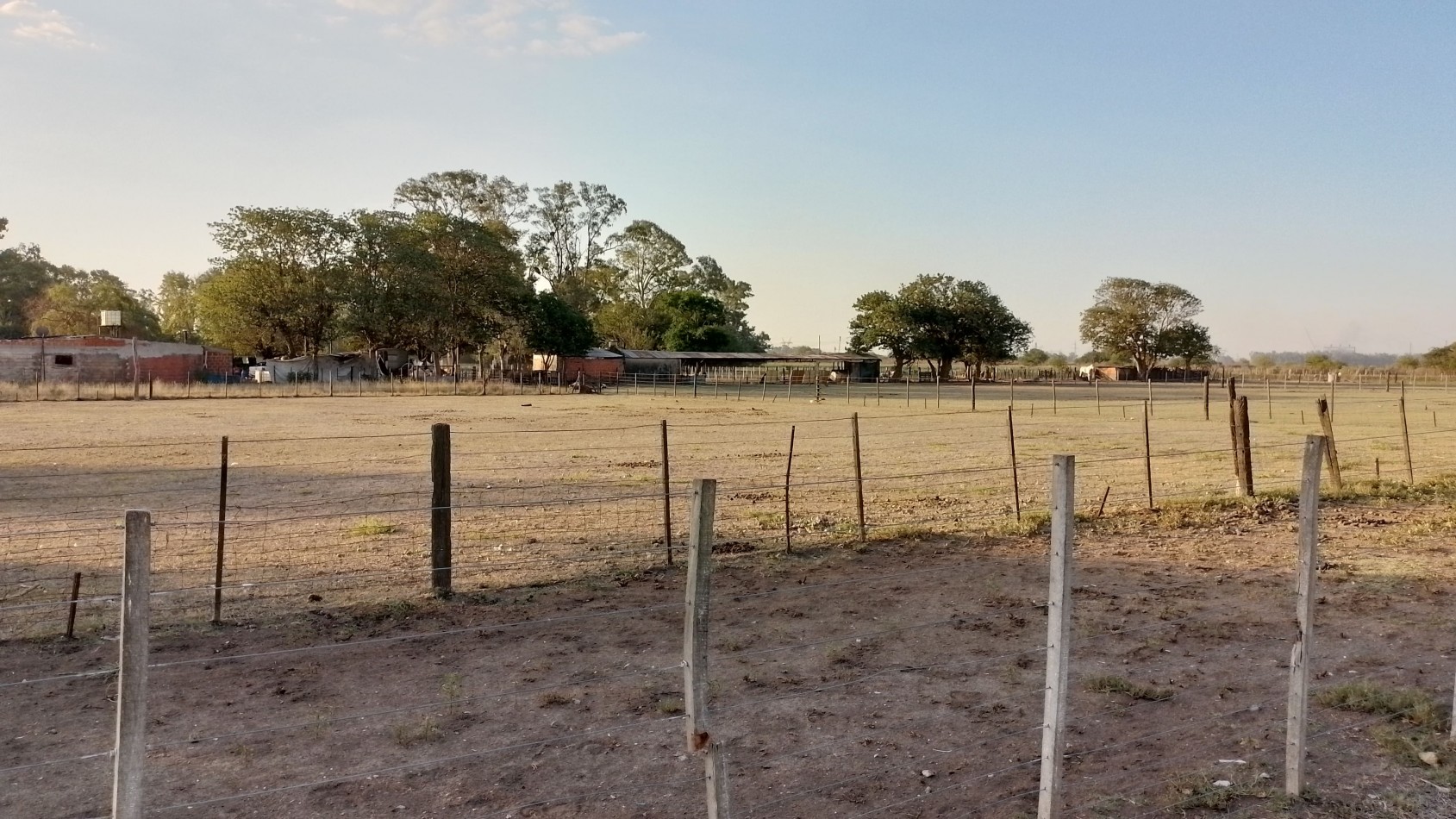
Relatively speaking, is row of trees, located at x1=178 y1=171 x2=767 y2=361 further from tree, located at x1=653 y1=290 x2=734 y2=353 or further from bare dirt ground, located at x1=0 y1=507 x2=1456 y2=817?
bare dirt ground, located at x1=0 y1=507 x2=1456 y2=817

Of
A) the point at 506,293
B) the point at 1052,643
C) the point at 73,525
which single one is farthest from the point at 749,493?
the point at 506,293

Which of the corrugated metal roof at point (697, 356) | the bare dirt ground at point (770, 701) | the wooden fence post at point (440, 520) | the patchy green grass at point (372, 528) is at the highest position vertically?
the corrugated metal roof at point (697, 356)

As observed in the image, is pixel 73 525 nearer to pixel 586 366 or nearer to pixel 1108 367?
pixel 586 366

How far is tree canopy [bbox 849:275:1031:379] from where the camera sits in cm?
8244

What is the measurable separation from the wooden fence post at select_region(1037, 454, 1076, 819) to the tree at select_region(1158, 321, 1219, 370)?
9939 cm

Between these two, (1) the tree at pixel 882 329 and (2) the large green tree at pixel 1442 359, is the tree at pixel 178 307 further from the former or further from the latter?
(2) the large green tree at pixel 1442 359

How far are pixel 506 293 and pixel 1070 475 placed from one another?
60.9 m

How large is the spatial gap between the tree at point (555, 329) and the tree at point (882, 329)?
90.4ft

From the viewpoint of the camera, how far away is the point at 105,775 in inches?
183

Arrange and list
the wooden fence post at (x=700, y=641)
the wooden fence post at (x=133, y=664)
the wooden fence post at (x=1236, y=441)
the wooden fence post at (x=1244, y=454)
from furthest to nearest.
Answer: the wooden fence post at (x=1236, y=441), the wooden fence post at (x=1244, y=454), the wooden fence post at (x=700, y=641), the wooden fence post at (x=133, y=664)

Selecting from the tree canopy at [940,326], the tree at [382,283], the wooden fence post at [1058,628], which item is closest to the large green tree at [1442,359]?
the tree canopy at [940,326]

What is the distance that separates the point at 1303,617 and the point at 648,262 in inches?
3448

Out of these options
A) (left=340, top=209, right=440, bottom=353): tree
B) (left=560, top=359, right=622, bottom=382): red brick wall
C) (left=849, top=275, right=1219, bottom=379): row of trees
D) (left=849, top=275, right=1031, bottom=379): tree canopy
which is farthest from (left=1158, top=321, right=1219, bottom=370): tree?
(left=340, top=209, right=440, bottom=353): tree

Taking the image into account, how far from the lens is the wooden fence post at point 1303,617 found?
13.1ft
